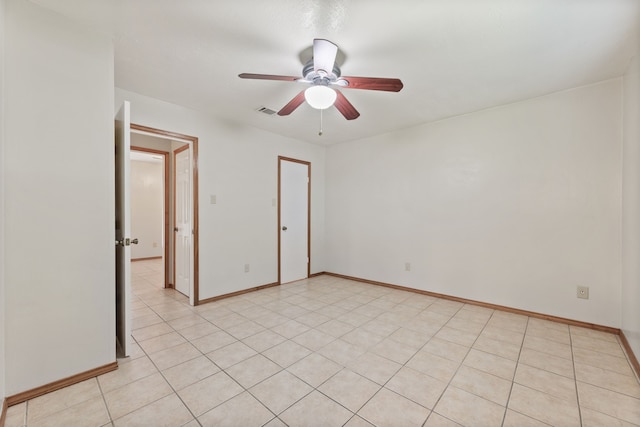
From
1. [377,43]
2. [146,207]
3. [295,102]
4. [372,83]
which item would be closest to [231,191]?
[295,102]

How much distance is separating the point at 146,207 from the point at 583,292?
27.2 feet

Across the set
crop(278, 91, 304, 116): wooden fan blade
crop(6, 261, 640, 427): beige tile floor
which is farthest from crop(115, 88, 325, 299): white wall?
crop(278, 91, 304, 116): wooden fan blade

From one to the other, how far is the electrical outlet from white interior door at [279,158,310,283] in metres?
3.57

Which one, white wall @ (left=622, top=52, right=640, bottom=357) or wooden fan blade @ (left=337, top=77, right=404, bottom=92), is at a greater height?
wooden fan blade @ (left=337, top=77, right=404, bottom=92)

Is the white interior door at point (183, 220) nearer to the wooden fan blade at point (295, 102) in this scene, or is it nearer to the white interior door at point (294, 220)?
the white interior door at point (294, 220)

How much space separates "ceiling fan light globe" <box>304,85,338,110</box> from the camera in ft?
6.66

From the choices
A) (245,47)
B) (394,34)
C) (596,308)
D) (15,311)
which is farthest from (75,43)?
(596,308)

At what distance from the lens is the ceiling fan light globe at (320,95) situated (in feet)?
6.66

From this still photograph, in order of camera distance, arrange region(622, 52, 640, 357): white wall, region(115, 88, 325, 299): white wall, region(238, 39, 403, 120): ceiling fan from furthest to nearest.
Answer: region(115, 88, 325, 299): white wall < region(622, 52, 640, 357): white wall < region(238, 39, 403, 120): ceiling fan

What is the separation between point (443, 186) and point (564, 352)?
2118 mm

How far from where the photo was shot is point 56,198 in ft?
5.80

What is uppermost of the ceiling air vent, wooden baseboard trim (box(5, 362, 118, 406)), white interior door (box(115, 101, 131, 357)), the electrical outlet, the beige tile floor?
the ceiling air vent

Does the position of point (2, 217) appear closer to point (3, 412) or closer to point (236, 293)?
point (3, 412)

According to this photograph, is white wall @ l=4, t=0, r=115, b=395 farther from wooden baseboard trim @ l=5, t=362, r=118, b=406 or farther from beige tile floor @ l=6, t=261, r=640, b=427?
beige tile floor @ l=6, t=261, r=640, b=427
